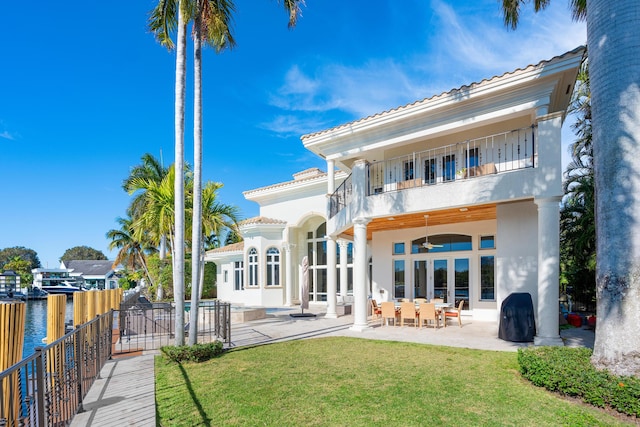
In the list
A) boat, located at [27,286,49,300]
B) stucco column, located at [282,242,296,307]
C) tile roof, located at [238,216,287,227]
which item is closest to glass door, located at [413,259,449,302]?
stucco column, located at [282,242,296,307]

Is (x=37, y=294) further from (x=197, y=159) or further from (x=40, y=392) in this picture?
(x=40, y=392)

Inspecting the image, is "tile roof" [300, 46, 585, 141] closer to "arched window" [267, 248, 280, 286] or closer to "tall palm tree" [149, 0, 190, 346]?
"tall palm tree" [149, 0, 190, 346]

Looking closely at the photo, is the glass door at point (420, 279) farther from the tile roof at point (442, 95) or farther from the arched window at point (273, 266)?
the arched window at point (273, 266)

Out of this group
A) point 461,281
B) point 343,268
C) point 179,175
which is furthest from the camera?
point 343,268

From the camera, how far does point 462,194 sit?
10.2 m

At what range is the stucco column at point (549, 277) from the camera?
8758mm

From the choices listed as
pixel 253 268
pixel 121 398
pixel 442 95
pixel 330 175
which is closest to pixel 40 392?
pixel 121 398

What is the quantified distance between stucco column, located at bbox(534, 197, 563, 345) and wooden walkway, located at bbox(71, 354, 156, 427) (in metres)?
8.67

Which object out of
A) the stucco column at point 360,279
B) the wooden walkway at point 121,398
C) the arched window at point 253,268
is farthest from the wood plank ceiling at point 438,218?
the arched window at point 253,268

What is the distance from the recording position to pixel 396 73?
20000 mm

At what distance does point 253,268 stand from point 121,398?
1610 centimetres

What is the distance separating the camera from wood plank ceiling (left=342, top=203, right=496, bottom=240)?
11.6 meters

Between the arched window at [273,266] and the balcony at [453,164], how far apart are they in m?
7.47

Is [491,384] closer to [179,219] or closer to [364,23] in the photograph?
[179,219]
